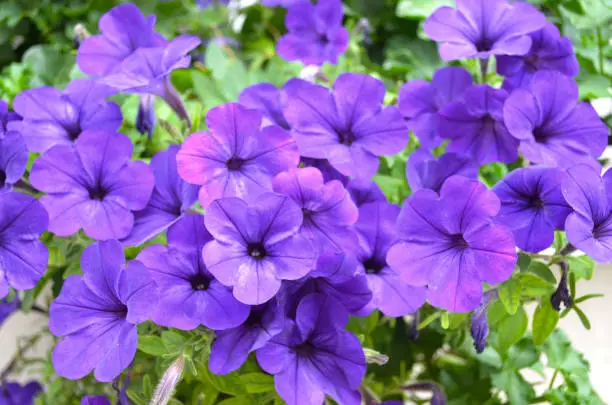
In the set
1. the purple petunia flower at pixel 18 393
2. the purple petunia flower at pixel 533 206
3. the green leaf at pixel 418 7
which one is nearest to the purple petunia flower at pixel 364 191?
the purple petunia flower at pixel 533 206

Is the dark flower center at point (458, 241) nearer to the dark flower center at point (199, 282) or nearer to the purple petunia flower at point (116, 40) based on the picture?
the dark flower center at point (199, 282)

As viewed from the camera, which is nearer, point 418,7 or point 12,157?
point 12,157

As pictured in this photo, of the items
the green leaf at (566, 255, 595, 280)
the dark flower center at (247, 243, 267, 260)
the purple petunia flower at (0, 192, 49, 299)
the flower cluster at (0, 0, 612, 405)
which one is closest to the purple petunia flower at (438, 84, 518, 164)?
the flower cluster at (0, 0, 612, 405)

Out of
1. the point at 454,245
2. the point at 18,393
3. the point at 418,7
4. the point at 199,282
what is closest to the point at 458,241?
the point at 454,245

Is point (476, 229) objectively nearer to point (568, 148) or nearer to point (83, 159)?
point (568, 148)

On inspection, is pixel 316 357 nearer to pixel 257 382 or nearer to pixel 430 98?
pixel 257 382
